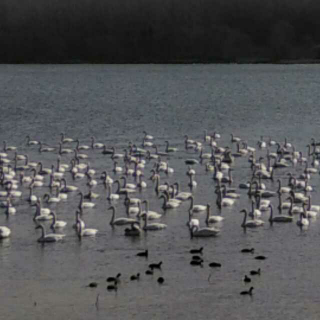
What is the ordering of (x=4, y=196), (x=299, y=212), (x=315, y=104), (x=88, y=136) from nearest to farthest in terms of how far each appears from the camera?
(x=299, y=212) → (x=4, y=196) → (x=88, y=136) → (x=315, y=104)

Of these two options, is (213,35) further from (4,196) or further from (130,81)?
(4,196)

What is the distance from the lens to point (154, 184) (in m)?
46.3

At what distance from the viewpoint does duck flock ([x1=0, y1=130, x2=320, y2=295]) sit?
128 ft

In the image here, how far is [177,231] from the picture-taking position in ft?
125

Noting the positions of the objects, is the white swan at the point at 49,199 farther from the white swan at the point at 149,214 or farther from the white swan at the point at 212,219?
the white swan at the point at 212,219

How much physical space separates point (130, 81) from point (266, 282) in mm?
81658

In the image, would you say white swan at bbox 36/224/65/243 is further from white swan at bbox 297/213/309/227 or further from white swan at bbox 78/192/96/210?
white swan at bbox 297/213/309/227

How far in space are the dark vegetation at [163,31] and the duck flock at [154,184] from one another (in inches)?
3473

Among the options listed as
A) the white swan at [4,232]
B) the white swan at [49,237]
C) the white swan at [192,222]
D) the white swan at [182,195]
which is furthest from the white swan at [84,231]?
the white swan at [182,195]

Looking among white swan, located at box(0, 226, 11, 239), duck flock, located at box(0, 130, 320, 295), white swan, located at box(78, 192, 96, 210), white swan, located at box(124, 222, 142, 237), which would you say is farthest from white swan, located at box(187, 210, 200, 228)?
white swan, located at box(0, 226, 11, 239)

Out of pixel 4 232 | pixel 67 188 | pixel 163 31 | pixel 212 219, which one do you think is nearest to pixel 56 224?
pixel 4 232

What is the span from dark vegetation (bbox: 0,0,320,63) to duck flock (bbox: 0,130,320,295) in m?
88.2

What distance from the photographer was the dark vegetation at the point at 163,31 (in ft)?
482

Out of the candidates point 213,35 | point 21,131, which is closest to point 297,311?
point 21,131
